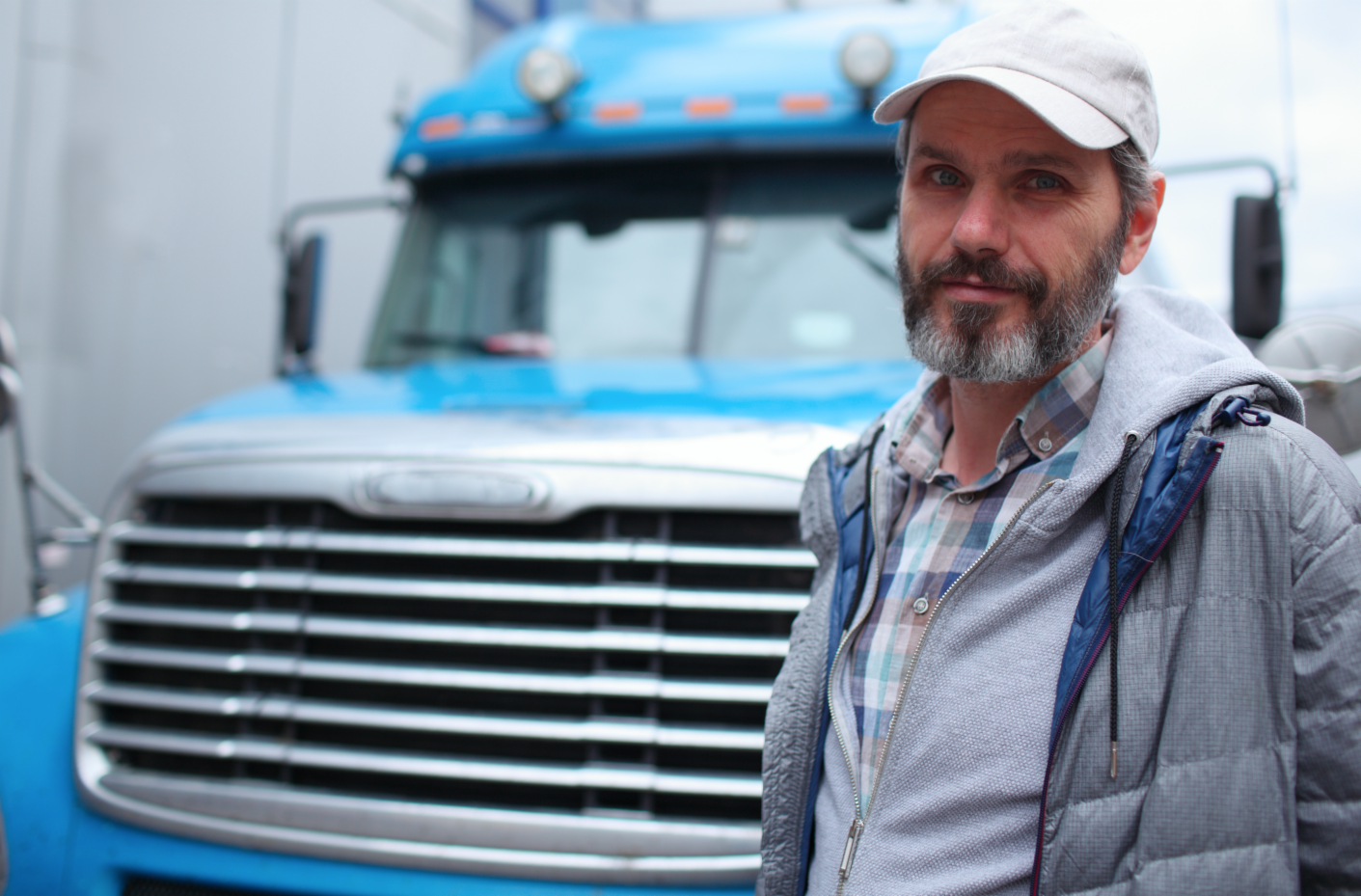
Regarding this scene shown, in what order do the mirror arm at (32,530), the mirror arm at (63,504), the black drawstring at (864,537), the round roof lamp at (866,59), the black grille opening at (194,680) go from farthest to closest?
the round roof lamp at (866,59), the mirror arm at (63,504), the mirror arm at (32,530), the black grille opening at (194,680), the black drawstring at (864,537)

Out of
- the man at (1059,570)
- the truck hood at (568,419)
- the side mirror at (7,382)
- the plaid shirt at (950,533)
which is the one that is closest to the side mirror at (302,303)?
the truck hood at (568,419)

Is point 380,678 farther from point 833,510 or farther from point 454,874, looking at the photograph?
point 833,510

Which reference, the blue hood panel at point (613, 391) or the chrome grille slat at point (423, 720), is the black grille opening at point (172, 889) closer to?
the chrome grille slat at point (423, 720)

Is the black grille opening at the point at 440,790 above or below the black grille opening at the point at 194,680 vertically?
below

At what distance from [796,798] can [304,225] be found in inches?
205

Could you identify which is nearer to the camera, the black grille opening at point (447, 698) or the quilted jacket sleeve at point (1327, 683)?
the quilted jacket sleeve at point (1327, 683)

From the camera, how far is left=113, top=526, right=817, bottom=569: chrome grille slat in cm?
233

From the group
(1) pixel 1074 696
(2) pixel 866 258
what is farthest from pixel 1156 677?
(2) pixel 866 258

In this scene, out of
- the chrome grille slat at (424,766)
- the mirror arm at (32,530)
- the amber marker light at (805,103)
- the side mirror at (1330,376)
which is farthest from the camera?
the amber marker light at (805,103)

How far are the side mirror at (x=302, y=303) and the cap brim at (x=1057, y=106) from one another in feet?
10.8

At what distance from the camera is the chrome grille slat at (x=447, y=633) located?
232 cm

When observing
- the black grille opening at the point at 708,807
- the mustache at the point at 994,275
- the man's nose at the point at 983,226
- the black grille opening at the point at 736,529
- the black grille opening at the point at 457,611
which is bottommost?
the black grille opening at the point at 708,807

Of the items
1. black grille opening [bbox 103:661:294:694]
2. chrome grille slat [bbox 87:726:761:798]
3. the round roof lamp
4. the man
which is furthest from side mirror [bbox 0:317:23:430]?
the round roof lamp

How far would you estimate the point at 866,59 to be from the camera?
136 inches
